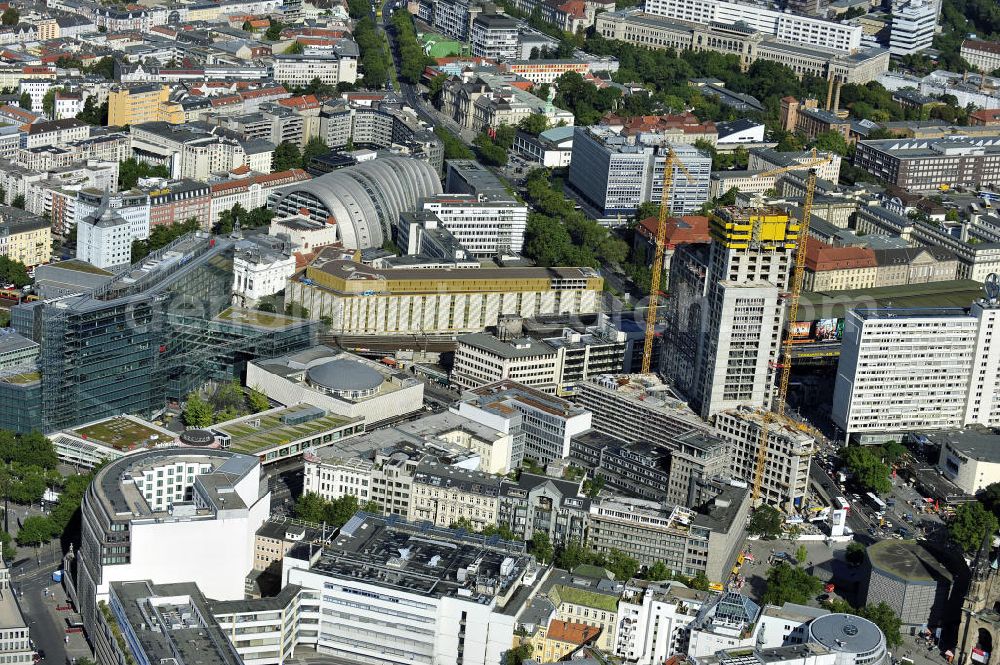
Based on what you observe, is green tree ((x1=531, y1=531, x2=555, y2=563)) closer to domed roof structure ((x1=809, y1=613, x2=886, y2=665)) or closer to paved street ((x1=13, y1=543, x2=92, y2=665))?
domed roof structure ((x1=809, y1=613, x2=886, y2=665))

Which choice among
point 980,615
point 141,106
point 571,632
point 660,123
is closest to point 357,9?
point 141,106

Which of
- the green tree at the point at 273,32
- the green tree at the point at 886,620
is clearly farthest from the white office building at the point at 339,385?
the green tree at the point at 273,32

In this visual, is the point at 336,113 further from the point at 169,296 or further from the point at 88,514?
the point at 88,514

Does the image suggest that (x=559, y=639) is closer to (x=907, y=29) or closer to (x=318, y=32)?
(x=318, y=32)

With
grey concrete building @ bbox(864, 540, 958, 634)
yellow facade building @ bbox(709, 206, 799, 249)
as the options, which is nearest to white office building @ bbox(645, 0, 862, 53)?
yellow facade building @ bbox(709, 206, 799, 249)

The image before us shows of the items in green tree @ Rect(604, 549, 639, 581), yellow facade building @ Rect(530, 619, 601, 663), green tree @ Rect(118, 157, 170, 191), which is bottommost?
yellow facade building @ Rect(530, 619, 601, 663)

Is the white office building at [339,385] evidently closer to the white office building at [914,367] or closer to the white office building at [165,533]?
the white office building at [165,533]
